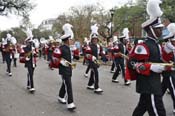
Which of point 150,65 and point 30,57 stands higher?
point 150,65

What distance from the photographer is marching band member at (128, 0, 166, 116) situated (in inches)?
231

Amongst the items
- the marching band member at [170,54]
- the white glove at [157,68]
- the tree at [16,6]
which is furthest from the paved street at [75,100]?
the tree at [16,6]

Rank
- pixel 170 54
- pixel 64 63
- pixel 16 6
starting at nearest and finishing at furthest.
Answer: pixel 170 54, pixel 64 63, pixel 16 6

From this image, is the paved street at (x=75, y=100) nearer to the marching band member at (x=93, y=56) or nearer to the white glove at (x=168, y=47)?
the marching band member at (x=93, y=56)

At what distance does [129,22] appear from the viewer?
147 feet

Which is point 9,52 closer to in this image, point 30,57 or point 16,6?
point 30,57

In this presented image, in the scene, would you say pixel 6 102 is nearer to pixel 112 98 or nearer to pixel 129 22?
pixel 112 98

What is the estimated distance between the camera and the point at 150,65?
229 inches

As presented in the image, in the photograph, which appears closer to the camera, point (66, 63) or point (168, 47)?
point (168, 47)

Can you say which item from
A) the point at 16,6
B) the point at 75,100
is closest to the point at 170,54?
the point at 75,100

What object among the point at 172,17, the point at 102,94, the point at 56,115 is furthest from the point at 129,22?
the point at 56,115

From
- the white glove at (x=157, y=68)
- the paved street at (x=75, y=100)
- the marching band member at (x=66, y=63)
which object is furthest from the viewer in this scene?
the marching band member at (x=66, y=63)

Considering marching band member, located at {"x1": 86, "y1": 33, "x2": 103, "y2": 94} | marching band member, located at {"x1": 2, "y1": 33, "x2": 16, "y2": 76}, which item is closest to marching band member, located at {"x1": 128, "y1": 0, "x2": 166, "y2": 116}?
marching band member, located at {"x1": 86, "y1": 33, "x2": 103, "y2": 94}

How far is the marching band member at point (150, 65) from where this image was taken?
5879 mm
